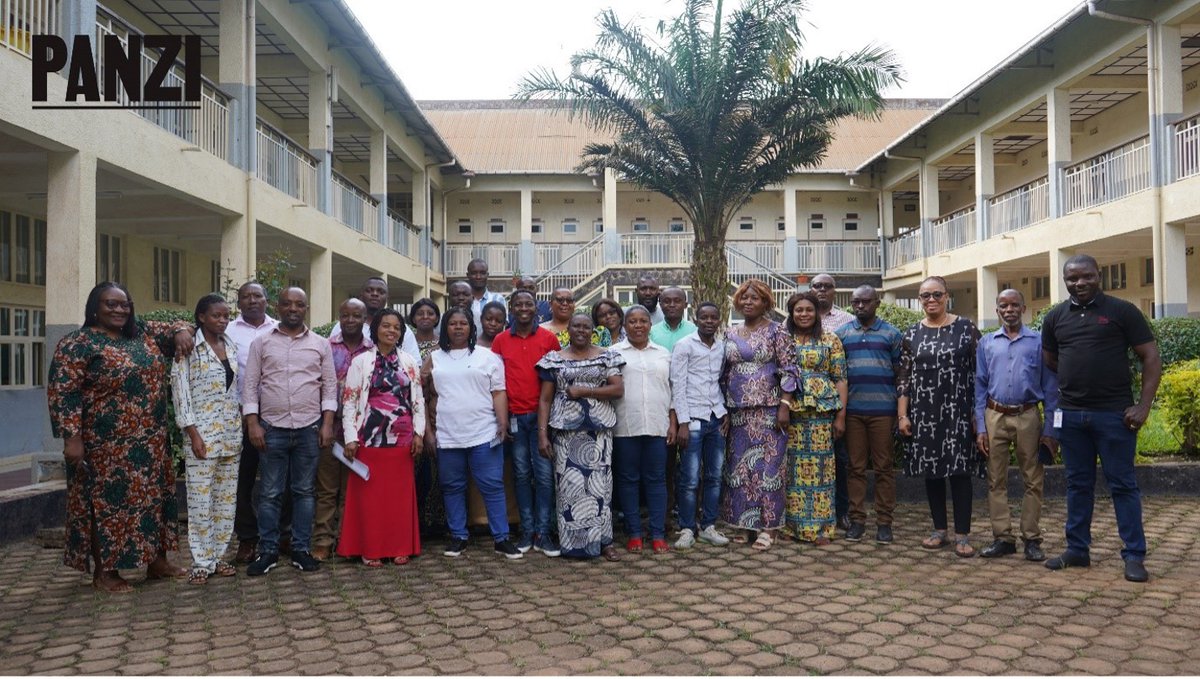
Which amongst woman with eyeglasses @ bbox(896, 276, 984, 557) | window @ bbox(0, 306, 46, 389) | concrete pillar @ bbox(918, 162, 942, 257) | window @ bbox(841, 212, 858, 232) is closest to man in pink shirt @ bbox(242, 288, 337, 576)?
woman with eyeglasses @ bbox(896, 276, 984, 557)

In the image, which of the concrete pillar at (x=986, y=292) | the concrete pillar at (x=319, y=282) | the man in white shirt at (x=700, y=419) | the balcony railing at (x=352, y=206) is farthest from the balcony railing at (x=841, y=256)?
the man in white shirt at (x=700, y=419)

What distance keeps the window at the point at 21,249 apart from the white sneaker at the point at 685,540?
9.78 metres

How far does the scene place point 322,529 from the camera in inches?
226

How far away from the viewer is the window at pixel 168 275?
15.4 metres

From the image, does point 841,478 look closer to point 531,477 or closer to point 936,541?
point 936,541

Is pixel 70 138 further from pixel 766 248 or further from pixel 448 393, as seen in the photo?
pixel 766 248

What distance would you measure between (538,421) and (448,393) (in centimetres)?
62

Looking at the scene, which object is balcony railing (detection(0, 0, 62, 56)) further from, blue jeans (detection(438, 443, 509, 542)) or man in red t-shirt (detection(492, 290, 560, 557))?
blue jeans (detection(438, 443, 509, 542))

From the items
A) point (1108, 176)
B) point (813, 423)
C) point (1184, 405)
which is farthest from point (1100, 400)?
point (1108, 176)

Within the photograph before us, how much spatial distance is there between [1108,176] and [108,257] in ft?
55.3

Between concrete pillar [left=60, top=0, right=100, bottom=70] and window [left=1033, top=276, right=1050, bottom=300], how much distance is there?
22.5 metres

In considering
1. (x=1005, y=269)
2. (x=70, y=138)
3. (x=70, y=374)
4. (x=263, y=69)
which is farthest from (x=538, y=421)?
(x=1005, y=269)

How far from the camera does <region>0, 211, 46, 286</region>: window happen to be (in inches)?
440

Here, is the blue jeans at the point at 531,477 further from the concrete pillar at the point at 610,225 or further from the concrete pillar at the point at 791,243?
the concrete pillar at the point at 791,243
